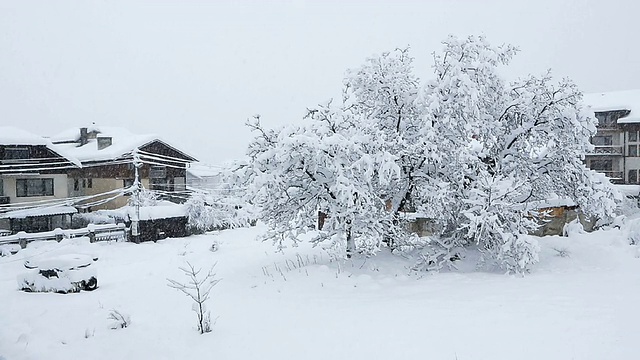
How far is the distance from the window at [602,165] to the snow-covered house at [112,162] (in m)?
36.7

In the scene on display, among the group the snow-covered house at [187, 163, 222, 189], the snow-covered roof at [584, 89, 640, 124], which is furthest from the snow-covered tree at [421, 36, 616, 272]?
the snow-covered house at [187, 163, 222, 189]

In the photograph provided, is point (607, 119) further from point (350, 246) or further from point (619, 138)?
point (350, 246)

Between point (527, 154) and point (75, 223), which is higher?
point (527, 154)

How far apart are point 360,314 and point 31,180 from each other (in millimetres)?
32239

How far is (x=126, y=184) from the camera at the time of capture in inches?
1554

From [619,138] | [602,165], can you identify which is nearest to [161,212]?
[602,165]

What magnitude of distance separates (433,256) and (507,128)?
5051 millimetres

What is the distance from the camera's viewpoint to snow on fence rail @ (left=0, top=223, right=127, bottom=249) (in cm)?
2228

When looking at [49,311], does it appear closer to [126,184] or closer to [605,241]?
[605,241]

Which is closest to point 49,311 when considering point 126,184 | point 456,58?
point 456,58

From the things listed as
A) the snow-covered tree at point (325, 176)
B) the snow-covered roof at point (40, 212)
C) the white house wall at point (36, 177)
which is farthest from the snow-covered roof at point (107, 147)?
the snow-covered tree at point (325, 176)

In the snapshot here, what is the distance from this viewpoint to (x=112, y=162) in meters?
38.2

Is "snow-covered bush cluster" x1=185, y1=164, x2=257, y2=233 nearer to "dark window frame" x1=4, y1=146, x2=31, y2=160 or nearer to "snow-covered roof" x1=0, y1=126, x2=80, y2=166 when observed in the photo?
"snow-covered roof" x1=0, y1=126, x2=80, y2=166

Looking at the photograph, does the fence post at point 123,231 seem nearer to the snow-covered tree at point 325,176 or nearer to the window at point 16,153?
the window at point 16,153
